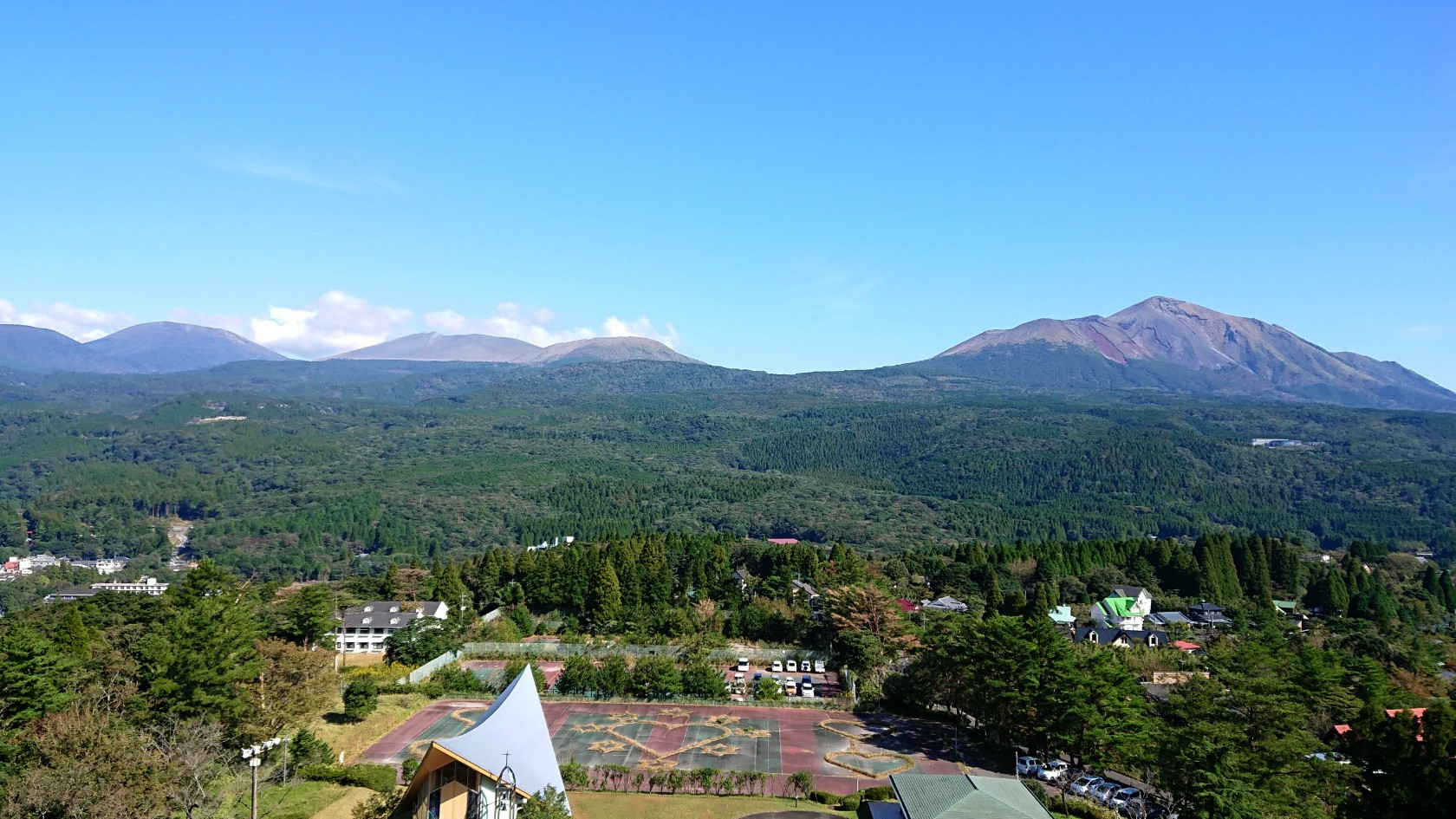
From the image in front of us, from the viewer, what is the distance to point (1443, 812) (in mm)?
16547

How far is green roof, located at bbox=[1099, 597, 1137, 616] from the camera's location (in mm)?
48484

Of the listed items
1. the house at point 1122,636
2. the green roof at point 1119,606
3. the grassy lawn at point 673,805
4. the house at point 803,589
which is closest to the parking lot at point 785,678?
the house at point 803,589

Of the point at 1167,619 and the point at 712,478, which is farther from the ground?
the point at 1167,619

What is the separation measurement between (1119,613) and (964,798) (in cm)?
3600

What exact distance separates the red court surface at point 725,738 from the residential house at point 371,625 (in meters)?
12.8

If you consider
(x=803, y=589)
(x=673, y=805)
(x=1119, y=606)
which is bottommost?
(x=1119, y=606)

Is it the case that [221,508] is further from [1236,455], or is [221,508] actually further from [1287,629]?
[1236,455]

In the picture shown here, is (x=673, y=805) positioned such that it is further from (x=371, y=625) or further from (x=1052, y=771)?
(x=371, y=625)

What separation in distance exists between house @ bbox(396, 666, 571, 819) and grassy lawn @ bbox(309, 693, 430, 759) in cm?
855

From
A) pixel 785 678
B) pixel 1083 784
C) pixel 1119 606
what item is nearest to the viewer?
pixel 1083 784

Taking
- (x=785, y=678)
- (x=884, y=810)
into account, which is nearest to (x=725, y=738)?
(x=884, y=810)

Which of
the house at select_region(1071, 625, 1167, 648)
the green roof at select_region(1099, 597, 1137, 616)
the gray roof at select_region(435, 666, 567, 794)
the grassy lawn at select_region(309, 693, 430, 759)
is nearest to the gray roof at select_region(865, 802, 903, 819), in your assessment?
the gray roof at select_region(435, 666, 567, 794)

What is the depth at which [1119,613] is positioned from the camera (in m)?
48.4

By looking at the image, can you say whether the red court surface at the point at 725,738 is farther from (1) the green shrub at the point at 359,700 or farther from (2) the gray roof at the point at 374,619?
(2) the gray roof at the point at 374,619
